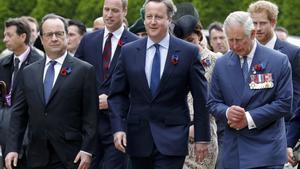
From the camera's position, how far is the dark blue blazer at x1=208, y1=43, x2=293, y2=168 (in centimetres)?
1012

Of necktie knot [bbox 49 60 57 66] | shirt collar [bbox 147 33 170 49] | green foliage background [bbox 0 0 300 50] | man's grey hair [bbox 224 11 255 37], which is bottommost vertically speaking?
green foliage background [bbox 0 0 300 50]

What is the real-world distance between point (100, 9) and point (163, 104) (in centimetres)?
1466

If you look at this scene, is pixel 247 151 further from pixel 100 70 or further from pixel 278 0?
pixel 278 0

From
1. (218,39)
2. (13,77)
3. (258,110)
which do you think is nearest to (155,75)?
(258,110)

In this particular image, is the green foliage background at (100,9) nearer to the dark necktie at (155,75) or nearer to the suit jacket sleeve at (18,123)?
the suit jacket sleeve at (18,123)

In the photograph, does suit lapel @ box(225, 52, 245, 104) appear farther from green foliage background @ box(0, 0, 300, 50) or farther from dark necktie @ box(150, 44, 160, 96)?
green foliage background @ box(0, 0, 300, 50)

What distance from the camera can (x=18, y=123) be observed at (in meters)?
11.3

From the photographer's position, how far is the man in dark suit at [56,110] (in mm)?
11008

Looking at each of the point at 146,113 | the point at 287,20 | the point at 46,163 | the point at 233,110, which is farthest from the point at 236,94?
the point at 287,20

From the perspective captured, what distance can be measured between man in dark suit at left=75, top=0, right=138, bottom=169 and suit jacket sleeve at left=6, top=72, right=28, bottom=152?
1.14 meters

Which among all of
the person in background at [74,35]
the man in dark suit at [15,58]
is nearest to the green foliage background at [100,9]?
the person in background at [74,35]

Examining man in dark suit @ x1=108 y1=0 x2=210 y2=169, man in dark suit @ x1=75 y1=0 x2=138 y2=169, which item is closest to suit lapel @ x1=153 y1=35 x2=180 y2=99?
man in dark suit @ x1=108 y1=0 x2=210 y2=169

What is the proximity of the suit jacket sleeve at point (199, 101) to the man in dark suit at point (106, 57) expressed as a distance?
152 centimetres

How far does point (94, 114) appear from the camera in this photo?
11.0 m
